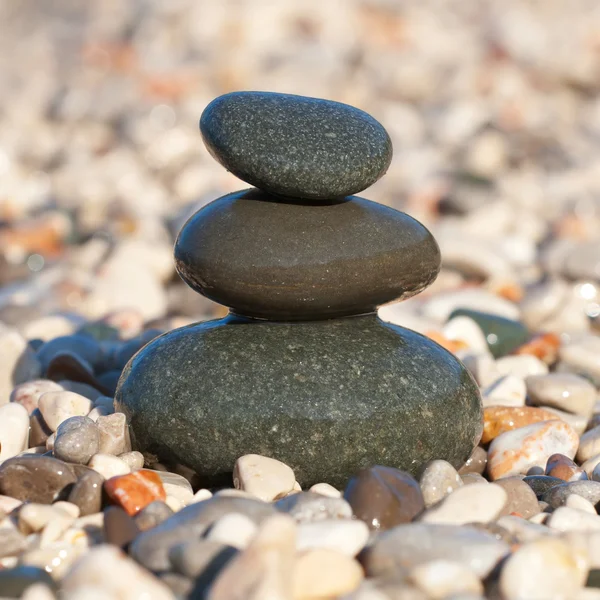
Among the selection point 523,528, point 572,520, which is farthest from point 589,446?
point 523,528

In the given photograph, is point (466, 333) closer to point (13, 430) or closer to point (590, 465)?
point (590, 465)

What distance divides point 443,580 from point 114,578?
36.7 inches

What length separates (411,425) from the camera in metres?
3.89

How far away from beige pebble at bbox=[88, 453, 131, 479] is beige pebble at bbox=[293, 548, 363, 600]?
1.19 metres

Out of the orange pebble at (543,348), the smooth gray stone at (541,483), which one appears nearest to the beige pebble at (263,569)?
the smooth gray stone at (541,483)

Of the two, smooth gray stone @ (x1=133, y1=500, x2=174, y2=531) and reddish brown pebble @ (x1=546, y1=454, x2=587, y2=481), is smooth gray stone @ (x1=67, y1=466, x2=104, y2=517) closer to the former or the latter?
smooth gray stone @ (x1=133, y1=500, x2=174, y2=531)

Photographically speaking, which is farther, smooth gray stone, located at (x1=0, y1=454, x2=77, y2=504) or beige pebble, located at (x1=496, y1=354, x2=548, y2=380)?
beige pebble, located at (x1=496, y1=354, x2=548, y2=380)

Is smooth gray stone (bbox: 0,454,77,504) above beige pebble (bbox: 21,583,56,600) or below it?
below

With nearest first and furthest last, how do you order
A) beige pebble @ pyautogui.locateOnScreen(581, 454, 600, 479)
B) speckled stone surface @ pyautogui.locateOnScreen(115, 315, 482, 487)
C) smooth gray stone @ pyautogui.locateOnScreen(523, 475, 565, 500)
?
speckled stone surface @ pyautogui.locateOnScreen(115, 315, 482, 487)
smooth gray stone @ pyautogui.locateOnScreen(523, 475, 565, 500)
beige pebble @ pyautogui.locateOnScreen(581, 454, 600, 479)

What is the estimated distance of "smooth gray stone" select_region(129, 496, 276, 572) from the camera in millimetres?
2992

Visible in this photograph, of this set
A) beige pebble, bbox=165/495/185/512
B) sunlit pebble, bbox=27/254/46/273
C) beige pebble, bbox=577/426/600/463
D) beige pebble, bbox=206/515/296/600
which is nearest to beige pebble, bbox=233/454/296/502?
beige pebble, bbox=165/495/185/512

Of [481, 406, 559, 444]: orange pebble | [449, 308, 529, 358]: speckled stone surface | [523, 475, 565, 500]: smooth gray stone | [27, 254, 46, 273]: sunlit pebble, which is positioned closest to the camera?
[523, 475, 565, 500]: smooth gray stone

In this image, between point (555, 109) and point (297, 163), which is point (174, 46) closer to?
point (555, 109)

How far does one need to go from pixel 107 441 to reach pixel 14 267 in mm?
5591
